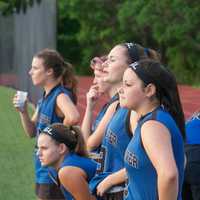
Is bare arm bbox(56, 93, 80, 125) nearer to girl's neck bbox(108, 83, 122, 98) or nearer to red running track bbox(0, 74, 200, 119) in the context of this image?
girl's neck bbox(108, 83, 122, 98)

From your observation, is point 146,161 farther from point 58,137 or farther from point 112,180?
point 58,137

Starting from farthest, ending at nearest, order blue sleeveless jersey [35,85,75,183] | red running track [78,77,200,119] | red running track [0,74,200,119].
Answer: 1. red running track [0,74,200,119]
2. red running track [78,77,200,119]
3. blue sleeveless jersey [35,85,75,183]

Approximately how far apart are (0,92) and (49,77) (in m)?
20.8

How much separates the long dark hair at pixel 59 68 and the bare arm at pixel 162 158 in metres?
2.51

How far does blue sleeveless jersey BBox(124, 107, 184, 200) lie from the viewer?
426cm

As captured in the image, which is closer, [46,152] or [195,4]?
[46,152]

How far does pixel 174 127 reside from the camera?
428 centimetres

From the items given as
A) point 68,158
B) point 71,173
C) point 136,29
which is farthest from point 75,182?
point 136,29

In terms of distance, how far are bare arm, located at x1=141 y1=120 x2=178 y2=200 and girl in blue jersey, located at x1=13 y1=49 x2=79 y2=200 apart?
214 centimetres

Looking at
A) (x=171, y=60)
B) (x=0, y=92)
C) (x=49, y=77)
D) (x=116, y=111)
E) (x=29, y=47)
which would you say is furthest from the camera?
(x=171, y=60)

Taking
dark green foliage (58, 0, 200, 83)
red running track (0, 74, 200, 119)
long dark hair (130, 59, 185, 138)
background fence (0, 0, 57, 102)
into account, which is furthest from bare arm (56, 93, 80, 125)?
dark green foliage (58, 0, 200, 83)

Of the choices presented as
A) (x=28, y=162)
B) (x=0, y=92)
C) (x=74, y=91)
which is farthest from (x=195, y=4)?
(x=74, y=91)

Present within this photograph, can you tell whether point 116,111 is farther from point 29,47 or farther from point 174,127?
point 29,47

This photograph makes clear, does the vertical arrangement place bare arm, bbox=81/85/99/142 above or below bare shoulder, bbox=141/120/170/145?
below
